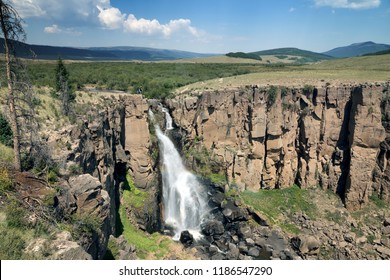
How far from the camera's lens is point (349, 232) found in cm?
3231

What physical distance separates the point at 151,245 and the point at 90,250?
12683 millimetres

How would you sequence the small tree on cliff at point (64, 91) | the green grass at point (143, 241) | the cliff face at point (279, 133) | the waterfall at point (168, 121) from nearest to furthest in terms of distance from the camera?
the small tree on cliff at point (64, 91) < the green grass at point (143, 241) < the cliff face at point (279, 133) < the waterfall at point (168, 121)

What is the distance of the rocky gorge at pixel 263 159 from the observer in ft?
96.7

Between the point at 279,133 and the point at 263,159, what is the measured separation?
3.91 metres

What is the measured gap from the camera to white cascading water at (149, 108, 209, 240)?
108ft

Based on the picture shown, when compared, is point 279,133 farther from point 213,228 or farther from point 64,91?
point 64,91

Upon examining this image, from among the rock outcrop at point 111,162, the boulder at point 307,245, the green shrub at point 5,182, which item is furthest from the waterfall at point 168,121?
the green shrub at point 5,182

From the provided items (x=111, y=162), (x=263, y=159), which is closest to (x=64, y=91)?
(x=111, y=162)

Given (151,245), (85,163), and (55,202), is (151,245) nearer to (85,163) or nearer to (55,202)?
(85,163)

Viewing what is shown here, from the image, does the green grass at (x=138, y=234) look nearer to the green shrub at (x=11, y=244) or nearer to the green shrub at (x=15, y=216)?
the green shrub at (x=15, y=216)

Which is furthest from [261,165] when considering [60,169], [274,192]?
[60,169]

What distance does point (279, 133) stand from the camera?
1478 inches

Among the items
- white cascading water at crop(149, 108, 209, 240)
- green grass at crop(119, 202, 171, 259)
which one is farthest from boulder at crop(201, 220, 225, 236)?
green grass at crop(119, 202, 171, 259)

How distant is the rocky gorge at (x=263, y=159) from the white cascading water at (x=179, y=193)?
925 millimetres
